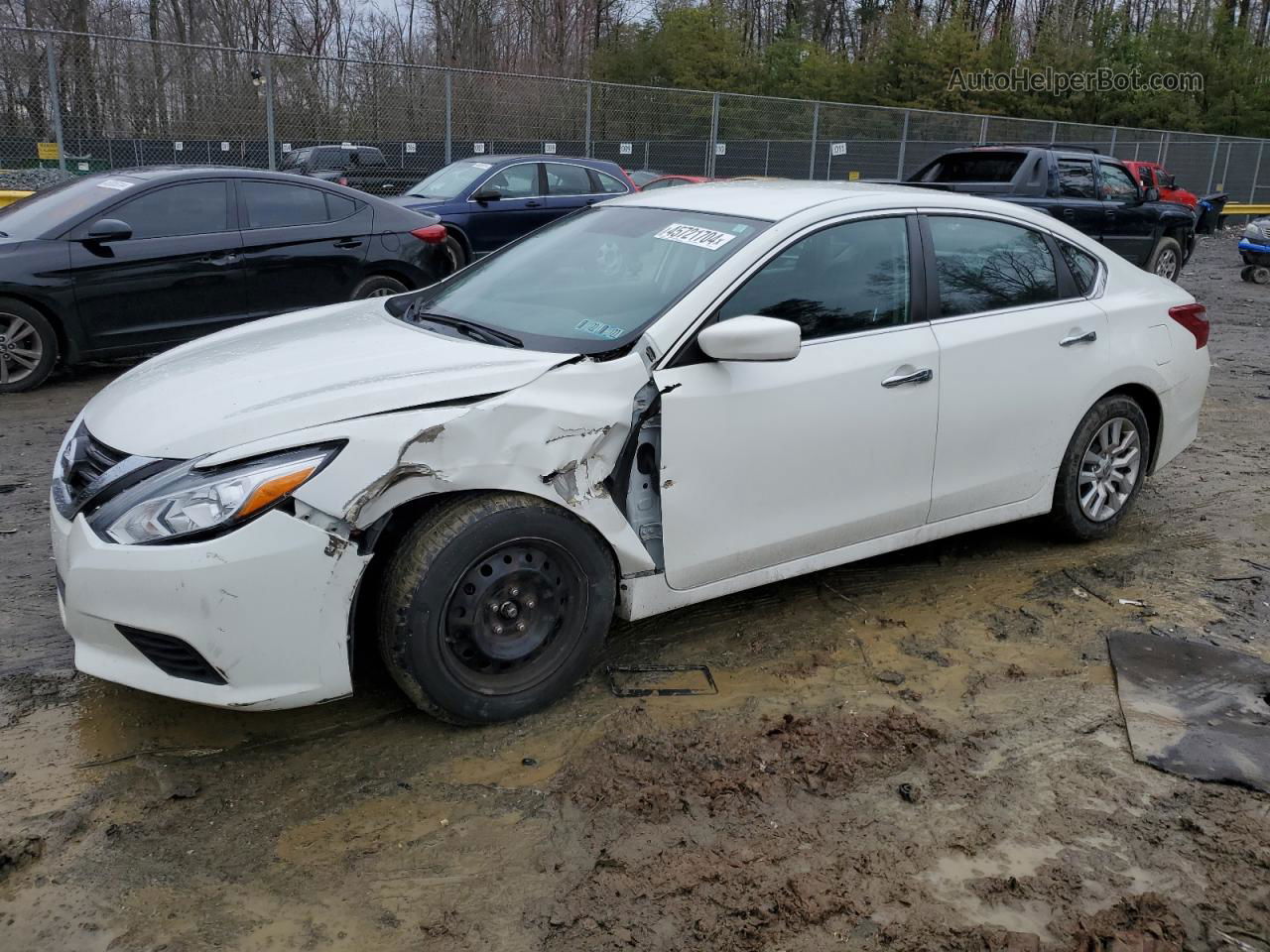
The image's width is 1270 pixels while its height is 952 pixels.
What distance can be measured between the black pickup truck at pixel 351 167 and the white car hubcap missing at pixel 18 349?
7826 mm

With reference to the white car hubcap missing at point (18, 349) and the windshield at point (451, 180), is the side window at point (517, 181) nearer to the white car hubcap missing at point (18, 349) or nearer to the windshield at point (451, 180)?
the windshield at point (451, 180)

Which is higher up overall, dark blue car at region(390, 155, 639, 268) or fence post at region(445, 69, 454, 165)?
fence post at region(445, 69, 454, 165)

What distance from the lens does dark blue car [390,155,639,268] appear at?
11930mm

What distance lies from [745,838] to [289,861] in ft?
3.87

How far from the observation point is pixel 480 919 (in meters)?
2.57

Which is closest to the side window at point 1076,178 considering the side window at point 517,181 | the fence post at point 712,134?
the side window at point 517,181

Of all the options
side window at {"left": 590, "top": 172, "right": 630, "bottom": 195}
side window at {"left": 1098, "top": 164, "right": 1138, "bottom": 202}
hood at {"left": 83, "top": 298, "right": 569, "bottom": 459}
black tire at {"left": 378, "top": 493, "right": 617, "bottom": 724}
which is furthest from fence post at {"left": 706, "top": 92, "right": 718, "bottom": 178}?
black tire at {"left": 378, "top": 493, "right": 617, "bottom": 724}

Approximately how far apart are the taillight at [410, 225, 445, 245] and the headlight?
6.46 metres

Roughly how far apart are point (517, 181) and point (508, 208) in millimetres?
472

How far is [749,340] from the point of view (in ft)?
11.2

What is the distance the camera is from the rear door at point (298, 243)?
26.8 ft

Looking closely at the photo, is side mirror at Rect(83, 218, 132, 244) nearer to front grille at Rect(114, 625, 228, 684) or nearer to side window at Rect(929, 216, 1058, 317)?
front grille at Rect(114, 625, 228, 684)

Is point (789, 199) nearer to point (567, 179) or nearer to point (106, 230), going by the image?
point (106, 230)

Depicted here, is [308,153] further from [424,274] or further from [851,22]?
[851,22]
